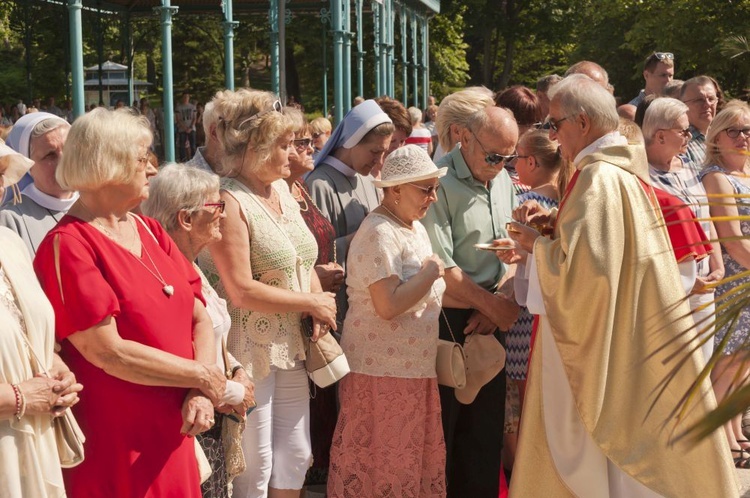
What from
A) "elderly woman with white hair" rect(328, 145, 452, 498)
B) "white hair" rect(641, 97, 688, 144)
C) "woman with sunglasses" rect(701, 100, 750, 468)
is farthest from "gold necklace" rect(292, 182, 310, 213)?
"woman with sunglasses" rect(701, 100, 750, 468)

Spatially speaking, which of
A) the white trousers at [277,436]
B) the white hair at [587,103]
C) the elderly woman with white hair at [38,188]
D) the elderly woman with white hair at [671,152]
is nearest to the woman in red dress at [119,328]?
the elderly woman with white hair at [38,188]

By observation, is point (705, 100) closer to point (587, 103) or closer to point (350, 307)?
point (587, 103)

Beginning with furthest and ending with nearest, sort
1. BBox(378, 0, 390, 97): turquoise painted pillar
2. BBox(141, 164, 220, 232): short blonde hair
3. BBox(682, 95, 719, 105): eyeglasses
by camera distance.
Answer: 1. BBox(378, 0, 390, 97): turquoise painted pillar
2. BBox(682, 95, 719, 105): eyeglasses
3. BBox(141, 164, 220, 232): short blonde hair

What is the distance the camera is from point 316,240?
16.1 ft

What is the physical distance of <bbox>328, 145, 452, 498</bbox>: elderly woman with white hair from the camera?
15.7ft

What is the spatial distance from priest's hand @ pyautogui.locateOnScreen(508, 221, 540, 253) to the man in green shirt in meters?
0.48

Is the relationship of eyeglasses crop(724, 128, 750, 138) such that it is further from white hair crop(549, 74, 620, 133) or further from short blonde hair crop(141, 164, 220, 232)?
short blonde hair crop(141, 164, 220, 232)

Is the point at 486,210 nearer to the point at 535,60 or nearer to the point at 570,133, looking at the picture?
the point at 570,133

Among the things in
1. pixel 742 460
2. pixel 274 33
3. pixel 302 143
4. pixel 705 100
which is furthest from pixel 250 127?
pixel 274 33

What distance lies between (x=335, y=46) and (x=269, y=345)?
1449 centimetres

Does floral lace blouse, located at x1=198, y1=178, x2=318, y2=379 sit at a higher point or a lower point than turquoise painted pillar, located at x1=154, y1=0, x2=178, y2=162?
lower

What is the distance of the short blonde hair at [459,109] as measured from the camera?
5.27 meters

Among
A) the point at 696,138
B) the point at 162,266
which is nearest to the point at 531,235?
the point at 162,266

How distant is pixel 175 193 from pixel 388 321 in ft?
4.39
